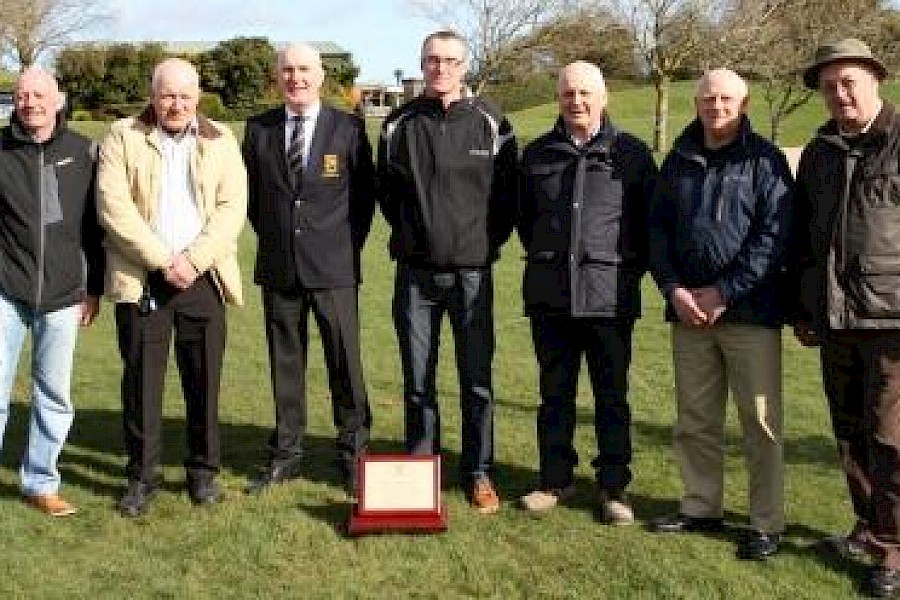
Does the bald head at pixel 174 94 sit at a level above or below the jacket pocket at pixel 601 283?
above

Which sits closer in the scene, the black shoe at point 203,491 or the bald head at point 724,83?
the bald head at point 724,83

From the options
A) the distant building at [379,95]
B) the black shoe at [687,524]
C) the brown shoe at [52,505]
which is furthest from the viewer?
the distant building at [379,95]

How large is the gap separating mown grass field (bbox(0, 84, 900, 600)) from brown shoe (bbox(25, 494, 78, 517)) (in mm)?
60

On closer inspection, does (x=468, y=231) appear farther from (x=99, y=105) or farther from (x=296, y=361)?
(x=99, y=105)

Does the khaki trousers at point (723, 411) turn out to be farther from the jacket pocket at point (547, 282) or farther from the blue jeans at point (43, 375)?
the blue jeans at point (43, 375)

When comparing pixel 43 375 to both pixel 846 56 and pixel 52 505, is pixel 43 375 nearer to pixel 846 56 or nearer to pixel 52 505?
pixel 52 505

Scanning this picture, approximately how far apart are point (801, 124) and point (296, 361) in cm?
4313

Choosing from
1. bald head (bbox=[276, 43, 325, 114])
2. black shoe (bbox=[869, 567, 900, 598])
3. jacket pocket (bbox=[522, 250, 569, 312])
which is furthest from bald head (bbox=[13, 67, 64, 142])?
black shoe (bbox=[869, 567, 900, 598])

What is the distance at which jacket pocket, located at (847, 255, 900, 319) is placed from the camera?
15.3ft

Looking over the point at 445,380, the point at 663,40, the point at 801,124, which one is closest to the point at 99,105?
the point at 663,40

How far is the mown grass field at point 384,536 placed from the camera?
15.8 ft

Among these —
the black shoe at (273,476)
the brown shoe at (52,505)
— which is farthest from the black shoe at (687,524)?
the brown shoe at (52,505)

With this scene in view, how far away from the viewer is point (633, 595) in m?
4.70

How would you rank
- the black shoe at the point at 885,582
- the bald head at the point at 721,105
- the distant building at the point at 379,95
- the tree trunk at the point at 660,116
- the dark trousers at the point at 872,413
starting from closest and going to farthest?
the black shoe at the point at 885,582 < the dark trousers at the point at 872,413 < the bald head at the point at 721,105 < the tree trunk at the point at 660,116 < the distant building at the point at 379,95
